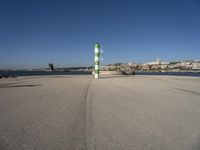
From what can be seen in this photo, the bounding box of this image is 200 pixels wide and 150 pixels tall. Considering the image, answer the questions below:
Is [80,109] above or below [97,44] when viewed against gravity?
below

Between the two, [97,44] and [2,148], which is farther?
[97,44]

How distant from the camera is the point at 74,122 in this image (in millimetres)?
4352

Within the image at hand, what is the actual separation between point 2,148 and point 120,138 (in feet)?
5.96

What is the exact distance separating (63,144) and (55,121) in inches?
51.6

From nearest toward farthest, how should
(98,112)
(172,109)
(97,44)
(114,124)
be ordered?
(114,124)
(98,112)
(172,109)
(97,44)

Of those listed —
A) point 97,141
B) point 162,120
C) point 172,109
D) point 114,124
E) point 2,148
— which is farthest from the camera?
point 172,109

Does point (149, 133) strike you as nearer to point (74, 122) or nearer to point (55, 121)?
point (74, 122)

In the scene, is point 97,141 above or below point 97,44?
below

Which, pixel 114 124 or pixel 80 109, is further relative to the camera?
pixel 80 109

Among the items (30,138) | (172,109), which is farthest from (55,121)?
(172,109)

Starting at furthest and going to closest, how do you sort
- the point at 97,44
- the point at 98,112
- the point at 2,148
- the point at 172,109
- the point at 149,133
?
the point at 97,44, the point at 172,109, the point at 98,112, the point at 149,133, the point at 2,148

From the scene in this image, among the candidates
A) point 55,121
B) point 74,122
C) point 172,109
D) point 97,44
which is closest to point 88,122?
point 74,122

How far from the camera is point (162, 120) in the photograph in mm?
4543

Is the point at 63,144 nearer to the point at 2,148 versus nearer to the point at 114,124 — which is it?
the point at 2,148
